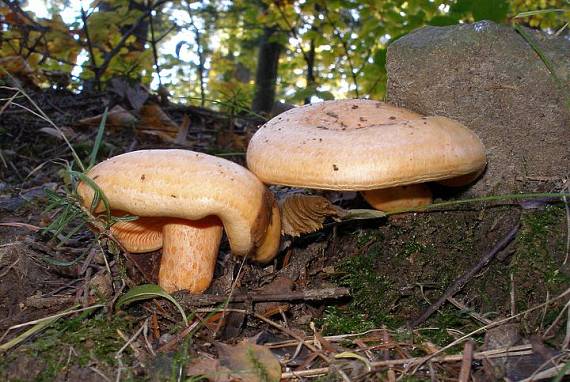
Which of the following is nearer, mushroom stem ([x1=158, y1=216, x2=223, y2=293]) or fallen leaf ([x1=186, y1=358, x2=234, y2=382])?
fallen leaf ([x1=186, y1=358, x2=234, y2=382])

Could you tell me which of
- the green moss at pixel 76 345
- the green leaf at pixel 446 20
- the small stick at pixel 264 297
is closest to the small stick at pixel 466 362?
the small stick at pixel 264 297

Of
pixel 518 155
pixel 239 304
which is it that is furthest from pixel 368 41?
pixel 239 304

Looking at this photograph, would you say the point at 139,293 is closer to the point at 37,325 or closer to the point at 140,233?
the point at 37,325

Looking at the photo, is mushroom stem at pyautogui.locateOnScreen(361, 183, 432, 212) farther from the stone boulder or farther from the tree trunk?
the tree trunk

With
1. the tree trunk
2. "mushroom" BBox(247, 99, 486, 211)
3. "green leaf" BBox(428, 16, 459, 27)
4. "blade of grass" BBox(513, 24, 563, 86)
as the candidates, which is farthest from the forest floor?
the tree trunk

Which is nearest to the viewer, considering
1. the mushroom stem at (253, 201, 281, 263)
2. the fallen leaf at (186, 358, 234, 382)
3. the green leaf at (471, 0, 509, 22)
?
the fallen leaf at (186, 358, 234, 382)

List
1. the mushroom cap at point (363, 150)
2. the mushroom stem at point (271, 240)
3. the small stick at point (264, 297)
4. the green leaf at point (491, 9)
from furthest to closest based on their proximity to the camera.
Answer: the green leaf at point (491, 9) < the mushroom stem at point (271, 240) < the small stick at point (264, 297) < the mushroom cap at point (363, 150)

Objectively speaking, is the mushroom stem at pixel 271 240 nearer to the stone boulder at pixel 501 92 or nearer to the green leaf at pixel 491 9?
the stone boulder at pixel 501 92
